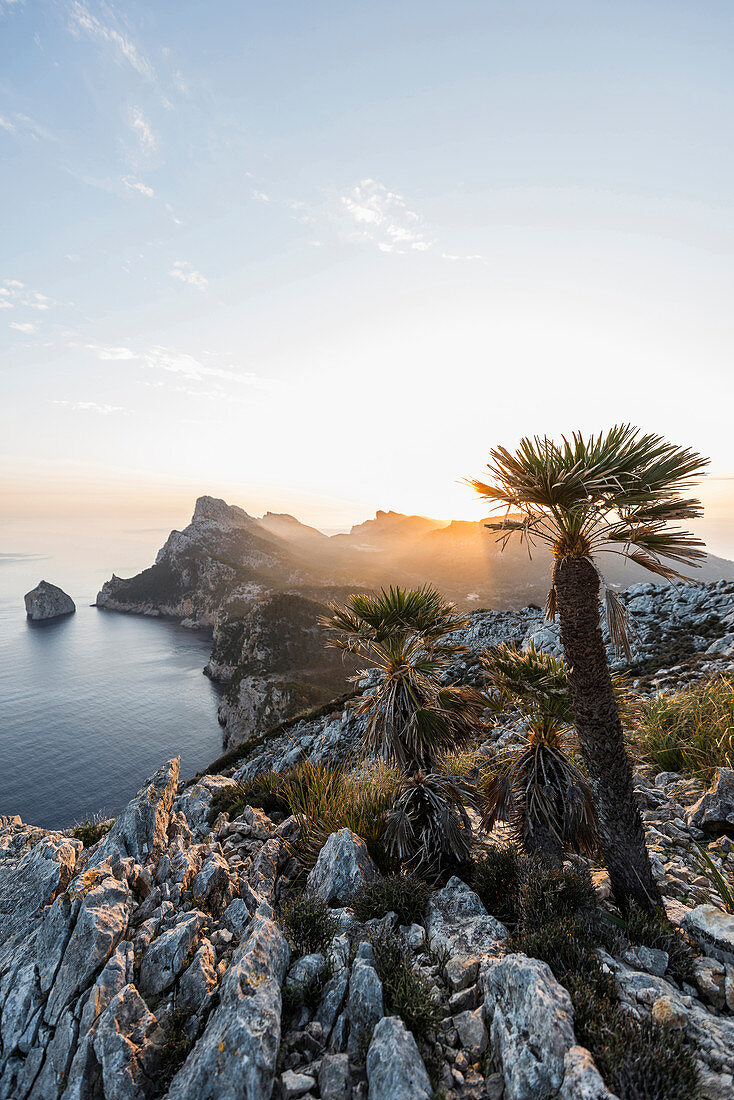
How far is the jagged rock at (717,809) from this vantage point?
6.86 m

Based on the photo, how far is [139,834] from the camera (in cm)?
716

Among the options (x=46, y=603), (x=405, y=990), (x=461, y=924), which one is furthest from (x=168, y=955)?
(x=46, y=603)

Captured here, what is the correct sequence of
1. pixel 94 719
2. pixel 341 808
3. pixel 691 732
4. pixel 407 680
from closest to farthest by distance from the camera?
1. pixel 407 680
2. pixel 341 808
3. pixel 691 732
4. pixel 94 719

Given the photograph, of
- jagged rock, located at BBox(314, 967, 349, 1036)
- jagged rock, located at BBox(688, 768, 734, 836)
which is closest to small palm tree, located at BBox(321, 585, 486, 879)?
jagged rock, located at BBox(314, 967, 349, 1036)

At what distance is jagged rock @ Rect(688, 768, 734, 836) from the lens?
22.5 feet

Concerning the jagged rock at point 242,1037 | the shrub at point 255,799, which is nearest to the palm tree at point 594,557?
the jagged rock at point 242,1037

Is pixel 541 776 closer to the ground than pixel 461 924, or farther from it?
farther from it

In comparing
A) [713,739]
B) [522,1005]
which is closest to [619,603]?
[522,1005]

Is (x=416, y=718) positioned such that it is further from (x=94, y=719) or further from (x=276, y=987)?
(x=94, y=719)

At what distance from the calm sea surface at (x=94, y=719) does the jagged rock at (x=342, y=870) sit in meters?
42.2

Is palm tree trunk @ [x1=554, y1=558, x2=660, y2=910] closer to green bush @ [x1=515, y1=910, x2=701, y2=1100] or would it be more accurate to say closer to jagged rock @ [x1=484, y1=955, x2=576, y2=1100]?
green bush @ [x1=515, y1=910, x2=701, y2=1100]

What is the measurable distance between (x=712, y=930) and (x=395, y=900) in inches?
139

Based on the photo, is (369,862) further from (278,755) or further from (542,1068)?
(278,755)

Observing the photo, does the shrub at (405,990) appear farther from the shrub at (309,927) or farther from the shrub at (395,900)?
the shrub at (395,900)
